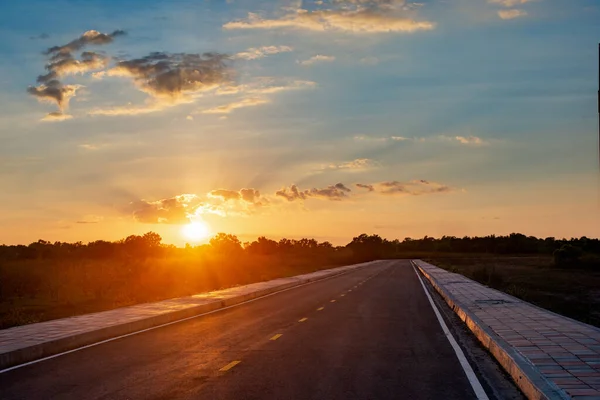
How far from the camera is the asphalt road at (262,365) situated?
967cm

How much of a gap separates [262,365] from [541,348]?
4.89 metres

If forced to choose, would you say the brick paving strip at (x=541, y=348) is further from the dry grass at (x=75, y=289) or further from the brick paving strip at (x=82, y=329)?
the dry grass at (x=75, y=289)

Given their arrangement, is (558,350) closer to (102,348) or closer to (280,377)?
(280,377)

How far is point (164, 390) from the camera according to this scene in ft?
32.0

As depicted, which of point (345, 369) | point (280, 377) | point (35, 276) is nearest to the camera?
point (280, 377)

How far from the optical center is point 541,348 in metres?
12.3

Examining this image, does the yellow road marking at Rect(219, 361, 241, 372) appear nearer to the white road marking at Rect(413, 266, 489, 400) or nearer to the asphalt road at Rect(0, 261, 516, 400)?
the asphalt road at Rect(0, 261, 516, 400)

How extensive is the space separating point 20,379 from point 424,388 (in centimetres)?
624

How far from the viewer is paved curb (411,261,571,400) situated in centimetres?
856

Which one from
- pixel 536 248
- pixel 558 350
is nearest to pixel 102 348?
pixel 558 350

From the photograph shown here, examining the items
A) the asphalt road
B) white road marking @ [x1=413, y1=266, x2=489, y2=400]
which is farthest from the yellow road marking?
white road marking @ [x1=413, y1=266, x2=489, y2=400]

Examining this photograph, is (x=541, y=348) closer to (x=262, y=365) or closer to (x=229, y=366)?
(x=262, y=365)

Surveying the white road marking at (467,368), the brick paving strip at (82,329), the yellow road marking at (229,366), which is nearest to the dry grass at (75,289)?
the brick paving strip at (82,329)

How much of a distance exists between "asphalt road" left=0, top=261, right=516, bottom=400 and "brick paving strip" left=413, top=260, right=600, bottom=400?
2.69ft
